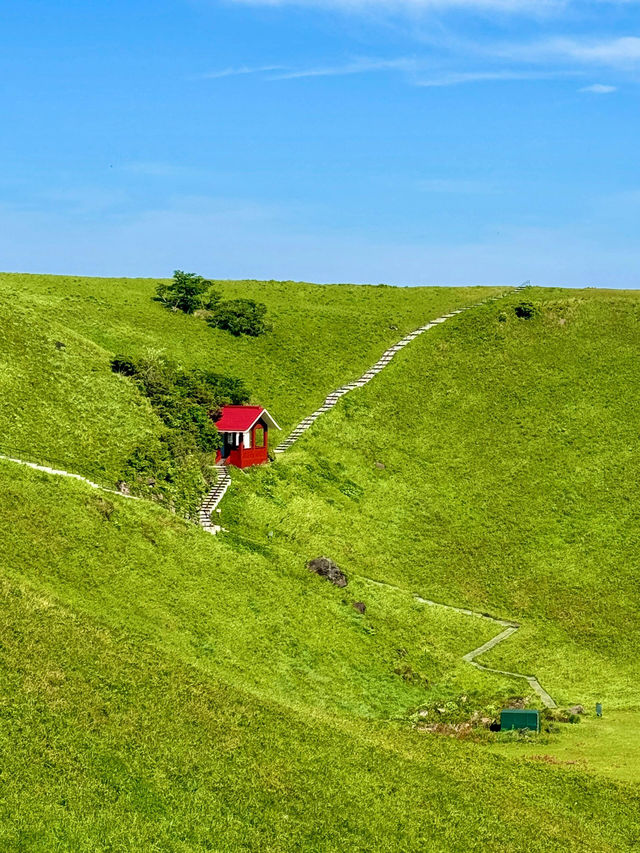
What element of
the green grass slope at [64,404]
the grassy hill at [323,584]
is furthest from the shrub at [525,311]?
the green grass slope at [64,404]

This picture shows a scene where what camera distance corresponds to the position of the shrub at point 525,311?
117844 mm

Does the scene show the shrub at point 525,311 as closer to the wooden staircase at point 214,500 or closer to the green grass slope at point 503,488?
the green grass slope at point 503,488

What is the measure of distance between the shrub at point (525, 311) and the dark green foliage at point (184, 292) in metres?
34.7

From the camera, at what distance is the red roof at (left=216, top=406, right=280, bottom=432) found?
79375 millimetres

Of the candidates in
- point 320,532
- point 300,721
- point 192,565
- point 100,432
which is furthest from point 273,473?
point 300,721

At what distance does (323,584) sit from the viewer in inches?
2628

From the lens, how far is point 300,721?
4456cm

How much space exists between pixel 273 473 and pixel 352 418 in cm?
1705

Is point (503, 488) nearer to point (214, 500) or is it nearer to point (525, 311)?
point (214, 500)

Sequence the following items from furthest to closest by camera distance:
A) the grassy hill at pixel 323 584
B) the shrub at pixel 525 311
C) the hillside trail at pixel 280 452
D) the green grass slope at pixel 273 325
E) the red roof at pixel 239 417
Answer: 1. the shrub at pixel 525 311
2. the green grass slope at pixel 273 325
3. the red roof at pixel 239 417
4. the hillside trail at pixel 280 452
5. the grassy hill at pixel 323 584

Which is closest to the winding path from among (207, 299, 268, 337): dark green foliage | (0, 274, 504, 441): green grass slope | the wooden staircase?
the wooden staircase

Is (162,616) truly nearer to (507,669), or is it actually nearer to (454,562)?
(507,669)

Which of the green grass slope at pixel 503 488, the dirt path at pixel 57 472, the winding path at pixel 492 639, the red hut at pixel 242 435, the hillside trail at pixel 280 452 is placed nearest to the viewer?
the winding path at pixel 492 639

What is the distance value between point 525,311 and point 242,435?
50.2 meters
